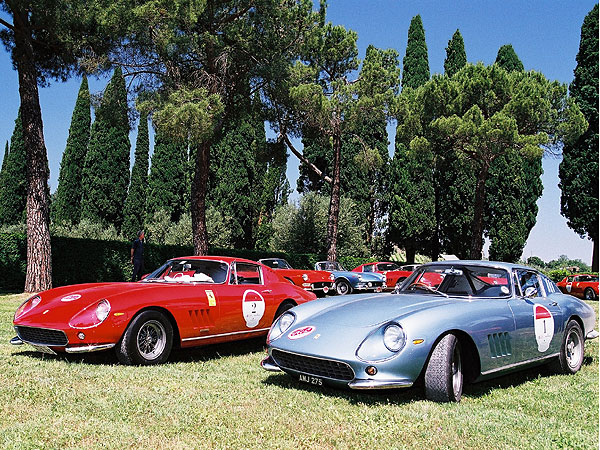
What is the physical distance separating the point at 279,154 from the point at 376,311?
22.6m

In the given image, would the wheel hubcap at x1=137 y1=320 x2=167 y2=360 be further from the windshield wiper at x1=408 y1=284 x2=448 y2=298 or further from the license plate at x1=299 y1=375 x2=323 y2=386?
the windshield wiper at x1=408 y1=284 x2=448 y2=298

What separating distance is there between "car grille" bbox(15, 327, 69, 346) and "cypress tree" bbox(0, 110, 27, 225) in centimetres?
3414

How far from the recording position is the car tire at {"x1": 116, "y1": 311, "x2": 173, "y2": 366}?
18.4ft

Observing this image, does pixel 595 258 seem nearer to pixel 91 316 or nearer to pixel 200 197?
pixel 200 197

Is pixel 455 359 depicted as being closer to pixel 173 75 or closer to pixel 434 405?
pixel 434 405

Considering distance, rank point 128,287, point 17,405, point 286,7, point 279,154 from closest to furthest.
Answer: point 17,405 < point 128,287 < point 286,7 < point 279,154

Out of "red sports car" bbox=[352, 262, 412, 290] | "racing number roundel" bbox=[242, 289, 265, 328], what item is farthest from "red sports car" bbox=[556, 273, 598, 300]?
"racing number roundel" bbox=[242, 289, 265, 328]

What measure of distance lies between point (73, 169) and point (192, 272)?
35822 mm

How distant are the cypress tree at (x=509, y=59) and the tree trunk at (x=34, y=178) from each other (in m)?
32.8

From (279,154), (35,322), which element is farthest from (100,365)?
(279,154)

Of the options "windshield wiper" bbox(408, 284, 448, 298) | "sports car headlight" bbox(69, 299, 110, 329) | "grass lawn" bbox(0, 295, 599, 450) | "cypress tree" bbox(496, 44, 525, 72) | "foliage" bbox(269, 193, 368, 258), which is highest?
"cypress tree" bbox(496, 44, 525, 72)

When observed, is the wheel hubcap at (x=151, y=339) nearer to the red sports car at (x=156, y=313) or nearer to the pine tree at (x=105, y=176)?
the red sports car at (x=156, y=313)

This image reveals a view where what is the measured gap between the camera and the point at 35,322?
577cm

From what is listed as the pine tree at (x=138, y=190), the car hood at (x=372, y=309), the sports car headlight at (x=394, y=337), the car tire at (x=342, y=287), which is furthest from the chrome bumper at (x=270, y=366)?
the pine tree at (x=138, y=190)
